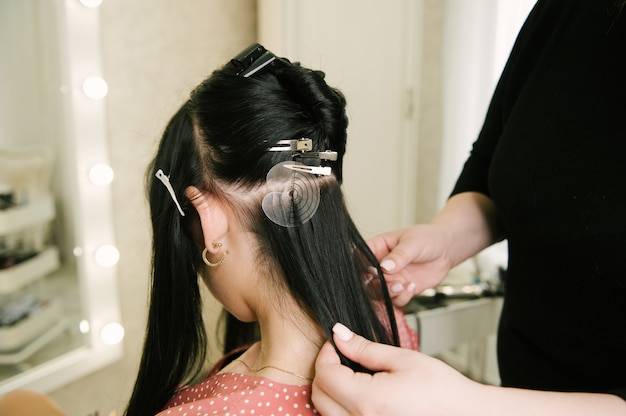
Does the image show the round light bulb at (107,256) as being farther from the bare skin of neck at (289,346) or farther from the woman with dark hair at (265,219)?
the bare skin of neck at (289,346)

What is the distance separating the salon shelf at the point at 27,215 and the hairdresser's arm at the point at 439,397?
887 millimetres

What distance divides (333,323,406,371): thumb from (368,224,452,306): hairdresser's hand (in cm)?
21

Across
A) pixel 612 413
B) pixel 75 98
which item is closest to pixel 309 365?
pixel 612 413

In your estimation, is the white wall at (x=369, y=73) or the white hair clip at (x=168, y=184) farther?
the white wall at (x=369, y=73)

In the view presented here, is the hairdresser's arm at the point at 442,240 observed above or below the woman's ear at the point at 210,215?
below

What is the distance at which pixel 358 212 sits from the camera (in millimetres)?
1697

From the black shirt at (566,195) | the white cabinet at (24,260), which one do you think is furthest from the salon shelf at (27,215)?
the black shirt at (566,195)

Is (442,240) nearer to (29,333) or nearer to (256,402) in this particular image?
(256,402)

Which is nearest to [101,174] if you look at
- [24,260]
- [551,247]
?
[24,260]

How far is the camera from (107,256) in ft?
4.00

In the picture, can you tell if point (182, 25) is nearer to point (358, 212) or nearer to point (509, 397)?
point (358, 212)

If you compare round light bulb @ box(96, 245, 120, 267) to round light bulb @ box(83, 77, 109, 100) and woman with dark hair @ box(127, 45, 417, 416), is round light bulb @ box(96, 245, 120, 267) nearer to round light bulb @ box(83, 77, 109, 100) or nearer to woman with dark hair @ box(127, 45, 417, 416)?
round light bulb @ box(83, 77, 109, 100)

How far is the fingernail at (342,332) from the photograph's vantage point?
21.8 inches

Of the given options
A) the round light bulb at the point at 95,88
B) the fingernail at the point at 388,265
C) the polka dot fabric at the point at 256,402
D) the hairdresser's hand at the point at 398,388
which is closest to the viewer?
the hairdresser's hand at the point at 398,388
